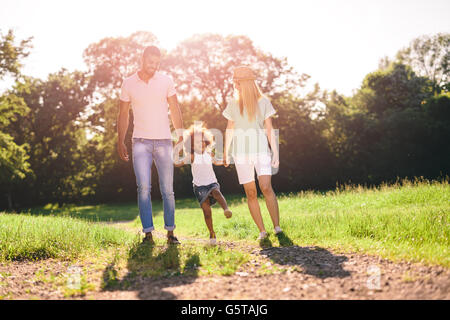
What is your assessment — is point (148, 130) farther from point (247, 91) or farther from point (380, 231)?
point (380, 231)

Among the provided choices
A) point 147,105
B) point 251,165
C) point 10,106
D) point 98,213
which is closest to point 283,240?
point 251,165

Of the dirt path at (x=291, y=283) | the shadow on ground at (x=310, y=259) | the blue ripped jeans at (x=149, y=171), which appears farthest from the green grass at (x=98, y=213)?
the dirt path at (x=291, y=283)

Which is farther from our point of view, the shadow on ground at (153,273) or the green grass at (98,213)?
the green grass at (98,213)

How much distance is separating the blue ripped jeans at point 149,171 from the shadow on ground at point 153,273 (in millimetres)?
629

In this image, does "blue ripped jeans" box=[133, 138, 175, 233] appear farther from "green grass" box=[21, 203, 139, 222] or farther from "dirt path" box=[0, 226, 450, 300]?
"green grass" box=[21, 203, 139, 222]

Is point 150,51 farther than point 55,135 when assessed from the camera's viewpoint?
No

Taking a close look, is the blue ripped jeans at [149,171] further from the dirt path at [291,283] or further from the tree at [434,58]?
→ the tree at [434,58]

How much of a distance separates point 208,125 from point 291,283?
25542 mm

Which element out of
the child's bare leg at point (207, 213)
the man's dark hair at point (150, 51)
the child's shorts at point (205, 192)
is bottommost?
the child's bare leg at point (207, 213)

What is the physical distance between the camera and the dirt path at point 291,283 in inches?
115

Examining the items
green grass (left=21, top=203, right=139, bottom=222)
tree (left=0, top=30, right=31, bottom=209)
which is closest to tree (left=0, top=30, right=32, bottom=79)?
tree (left=0, top=30, right=31, bottom=209)

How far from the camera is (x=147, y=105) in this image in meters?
5.31

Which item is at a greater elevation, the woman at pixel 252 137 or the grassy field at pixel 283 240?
the woman at pixel 252 137
